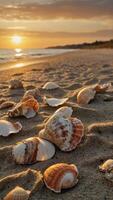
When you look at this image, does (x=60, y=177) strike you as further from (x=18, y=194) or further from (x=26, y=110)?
(x=26, y=110)

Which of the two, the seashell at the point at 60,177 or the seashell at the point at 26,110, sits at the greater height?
the seashell at the point at 26,110

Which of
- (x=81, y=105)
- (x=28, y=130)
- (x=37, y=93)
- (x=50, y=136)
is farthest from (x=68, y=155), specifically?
(x=37, y=93)

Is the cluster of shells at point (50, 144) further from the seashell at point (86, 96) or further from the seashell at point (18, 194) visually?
the seashell at point (86, 96)

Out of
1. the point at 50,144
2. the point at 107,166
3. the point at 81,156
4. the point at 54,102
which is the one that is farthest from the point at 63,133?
the point at 54,102

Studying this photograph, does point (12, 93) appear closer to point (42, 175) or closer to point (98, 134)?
point (98, 134)

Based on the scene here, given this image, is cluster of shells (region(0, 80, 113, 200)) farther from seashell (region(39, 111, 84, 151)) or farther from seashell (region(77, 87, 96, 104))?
seashell (region(77, 87, 96, 104))

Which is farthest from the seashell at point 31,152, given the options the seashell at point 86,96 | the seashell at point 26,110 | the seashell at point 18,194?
the seashell at point 86,96
